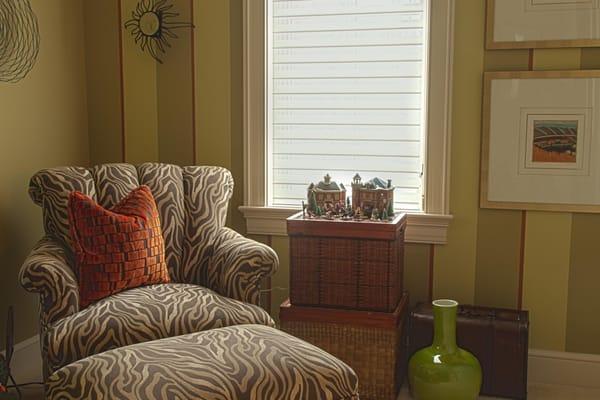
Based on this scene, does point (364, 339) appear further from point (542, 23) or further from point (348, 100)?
point (542, 23)

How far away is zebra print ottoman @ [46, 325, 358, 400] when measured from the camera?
5.99ft

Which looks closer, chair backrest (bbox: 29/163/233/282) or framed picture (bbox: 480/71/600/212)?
chair backrest (bbox: 29/163/233/282)

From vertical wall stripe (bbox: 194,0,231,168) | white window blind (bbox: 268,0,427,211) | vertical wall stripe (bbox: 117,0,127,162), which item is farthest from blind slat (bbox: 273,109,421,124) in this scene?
vertical wall stripe (bbox: 117,0,127,162)

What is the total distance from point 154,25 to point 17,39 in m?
0.69

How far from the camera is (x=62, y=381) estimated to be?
190cm

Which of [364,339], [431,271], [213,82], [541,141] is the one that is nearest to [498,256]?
[431,271]

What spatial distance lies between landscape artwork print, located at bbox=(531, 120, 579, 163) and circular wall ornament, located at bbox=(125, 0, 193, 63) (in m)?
1.71

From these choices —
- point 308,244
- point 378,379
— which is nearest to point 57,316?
point 308,244

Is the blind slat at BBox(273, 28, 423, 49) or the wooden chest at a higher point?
the blind slat at BBox(273, 28, 423, 49)

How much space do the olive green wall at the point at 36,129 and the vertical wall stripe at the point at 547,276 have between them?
2.23m

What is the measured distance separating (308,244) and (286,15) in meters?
1.14

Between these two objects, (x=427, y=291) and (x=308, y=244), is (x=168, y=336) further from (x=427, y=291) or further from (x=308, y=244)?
(x=427, y=291)

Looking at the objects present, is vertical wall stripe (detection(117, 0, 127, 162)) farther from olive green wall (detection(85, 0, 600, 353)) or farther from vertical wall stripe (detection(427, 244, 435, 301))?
vertical wall stripe (detection(427, 244, 435, 301))

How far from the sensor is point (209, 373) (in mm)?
1877
